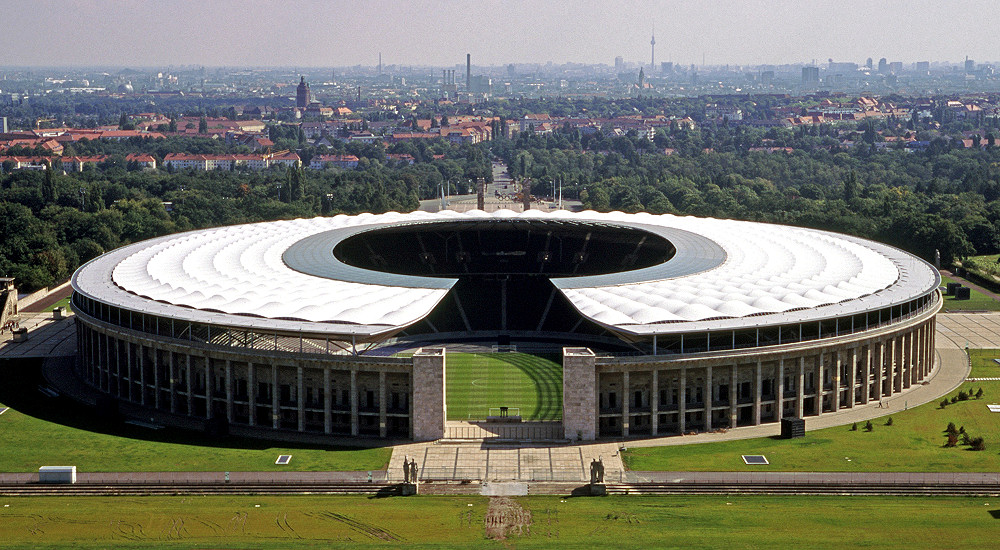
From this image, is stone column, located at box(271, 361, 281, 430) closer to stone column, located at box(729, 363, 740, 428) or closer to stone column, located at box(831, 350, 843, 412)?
stone column, located at box(729, 363, 740, 428)

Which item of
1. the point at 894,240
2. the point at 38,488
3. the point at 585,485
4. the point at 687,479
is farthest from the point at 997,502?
the point at 894,240

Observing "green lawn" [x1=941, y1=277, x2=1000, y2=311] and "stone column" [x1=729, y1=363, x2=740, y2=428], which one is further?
"green lawn" [x1=941, y1=277, x2=1000, y2=311]

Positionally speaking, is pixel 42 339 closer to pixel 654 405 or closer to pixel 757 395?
pixel 654 405

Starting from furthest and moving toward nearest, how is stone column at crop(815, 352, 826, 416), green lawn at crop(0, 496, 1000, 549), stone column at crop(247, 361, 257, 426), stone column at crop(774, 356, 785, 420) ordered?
stone column at crop(815, 352, 826, 416) < stone column at crop(774, 356, 785, 420) < stone column at crop(247, 361, 257, 426) < green lawn at crop(0, 496, 1000, 549)

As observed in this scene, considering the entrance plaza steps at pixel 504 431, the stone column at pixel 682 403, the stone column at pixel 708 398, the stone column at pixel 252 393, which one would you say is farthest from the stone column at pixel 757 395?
the stone column at pixel 252 393

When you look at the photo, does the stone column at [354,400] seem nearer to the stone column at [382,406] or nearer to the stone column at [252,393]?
the stone column at [382,406]

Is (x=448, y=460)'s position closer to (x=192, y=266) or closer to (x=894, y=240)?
(x=192, y=266)

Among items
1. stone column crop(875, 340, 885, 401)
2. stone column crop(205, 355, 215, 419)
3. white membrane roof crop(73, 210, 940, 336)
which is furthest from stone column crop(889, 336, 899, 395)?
stone column crop(205, 355, 215, 419)
